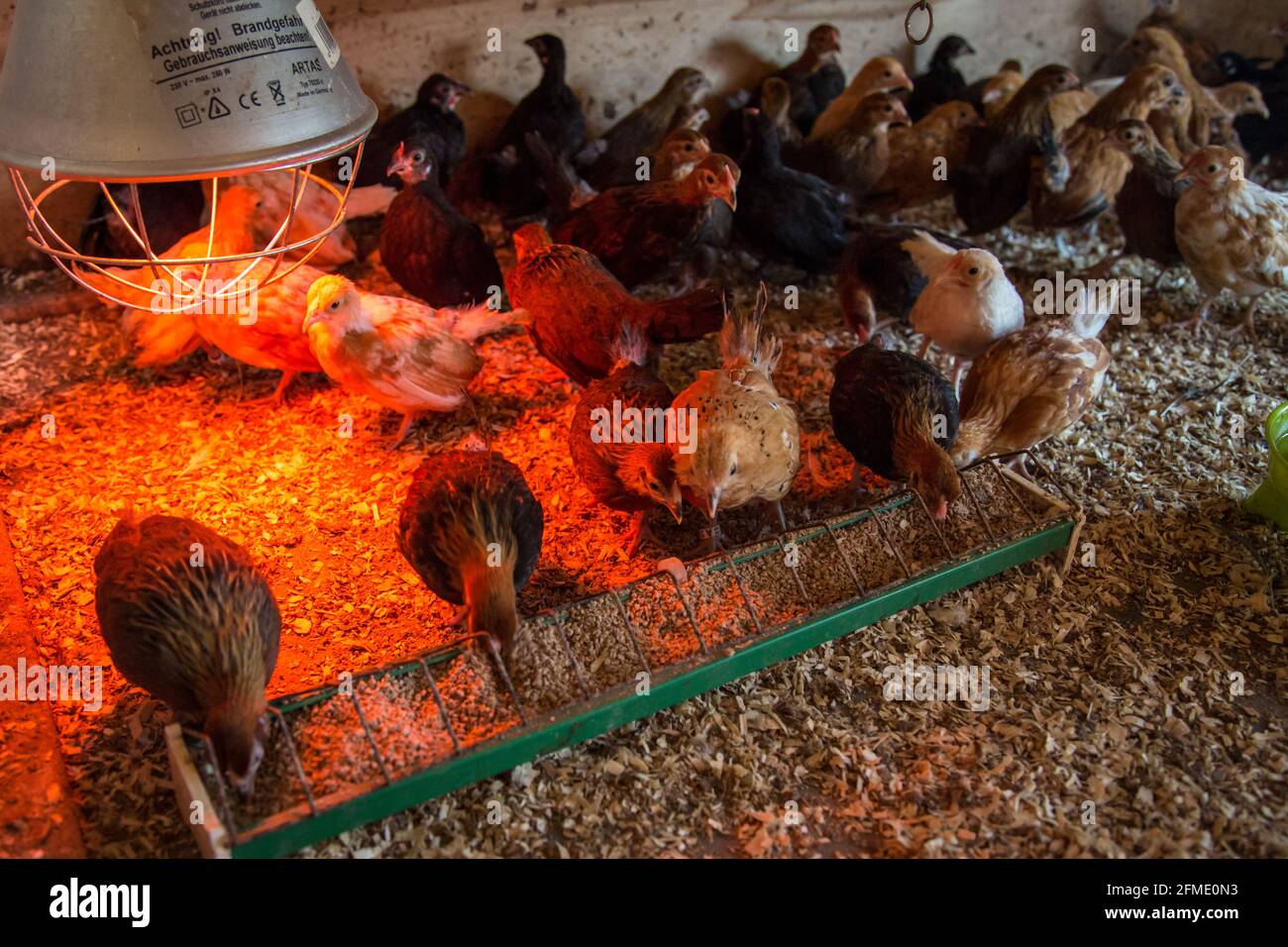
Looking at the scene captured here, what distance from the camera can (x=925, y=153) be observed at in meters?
5.64

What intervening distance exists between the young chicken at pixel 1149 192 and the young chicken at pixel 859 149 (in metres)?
1.16

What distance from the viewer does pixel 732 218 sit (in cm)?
514

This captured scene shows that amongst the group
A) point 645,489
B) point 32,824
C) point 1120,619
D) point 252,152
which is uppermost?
point 252,152

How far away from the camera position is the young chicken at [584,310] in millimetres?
3736

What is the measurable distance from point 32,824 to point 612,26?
497cm

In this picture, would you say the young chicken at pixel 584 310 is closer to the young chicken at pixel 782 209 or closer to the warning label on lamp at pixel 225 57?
the young chicken at pixel 782 209

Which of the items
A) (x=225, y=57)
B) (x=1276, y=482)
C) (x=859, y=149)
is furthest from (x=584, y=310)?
(x=1276, y=482)

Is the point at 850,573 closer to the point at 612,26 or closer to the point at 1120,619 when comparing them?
the point at 1120,619

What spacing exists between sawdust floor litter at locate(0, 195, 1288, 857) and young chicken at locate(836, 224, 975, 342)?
0.27 m

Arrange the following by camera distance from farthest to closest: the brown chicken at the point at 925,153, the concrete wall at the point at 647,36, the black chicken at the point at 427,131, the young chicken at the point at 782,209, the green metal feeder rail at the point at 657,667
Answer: the brown chicken at the point at 925,153, the concrete wall at the point at 647,36, the black chicken at the point at 427,131, the young chicken at the point at 782,209, the green metal feeder rail at the point at 657,667

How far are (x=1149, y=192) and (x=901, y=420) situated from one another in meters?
2.70

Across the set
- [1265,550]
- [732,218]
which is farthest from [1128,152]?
[1265,550]

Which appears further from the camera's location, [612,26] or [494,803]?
[612,26]

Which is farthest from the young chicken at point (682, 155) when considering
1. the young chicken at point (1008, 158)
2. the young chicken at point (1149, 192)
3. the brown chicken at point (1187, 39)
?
the brown chicken at point (1187, 39)
